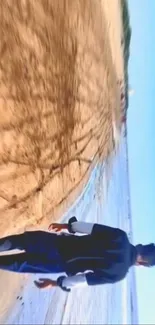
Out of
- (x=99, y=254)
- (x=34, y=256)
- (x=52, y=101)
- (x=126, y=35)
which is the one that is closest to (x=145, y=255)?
(x=99, y=254)

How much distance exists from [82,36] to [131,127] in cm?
61

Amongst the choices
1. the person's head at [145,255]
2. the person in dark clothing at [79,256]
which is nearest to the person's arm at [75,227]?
the person in dark clothing at [79,256]

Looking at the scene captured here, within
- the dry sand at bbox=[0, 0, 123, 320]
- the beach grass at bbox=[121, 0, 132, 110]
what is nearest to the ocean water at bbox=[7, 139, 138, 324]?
the dry sand at bbox=[0, 0, 123, 320]

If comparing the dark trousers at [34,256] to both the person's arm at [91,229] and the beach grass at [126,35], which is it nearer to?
the person's arm at [91,229]

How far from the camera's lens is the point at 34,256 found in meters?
1.18

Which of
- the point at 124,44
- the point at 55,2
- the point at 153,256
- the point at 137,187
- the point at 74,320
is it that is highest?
the point at 55,2

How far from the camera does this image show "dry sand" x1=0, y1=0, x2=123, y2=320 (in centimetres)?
155

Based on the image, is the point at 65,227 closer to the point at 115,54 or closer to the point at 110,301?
the point at 110,301

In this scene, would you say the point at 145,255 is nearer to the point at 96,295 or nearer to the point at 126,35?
the point at 96,295

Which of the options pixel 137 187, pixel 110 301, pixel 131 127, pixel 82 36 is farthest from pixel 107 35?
pixel 110 301

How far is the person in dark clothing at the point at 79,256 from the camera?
3.61ft

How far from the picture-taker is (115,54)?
1.71 m

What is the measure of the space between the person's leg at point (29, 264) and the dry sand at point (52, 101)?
5.0 inches

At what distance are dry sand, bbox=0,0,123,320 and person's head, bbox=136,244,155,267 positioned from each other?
0.31 metres
